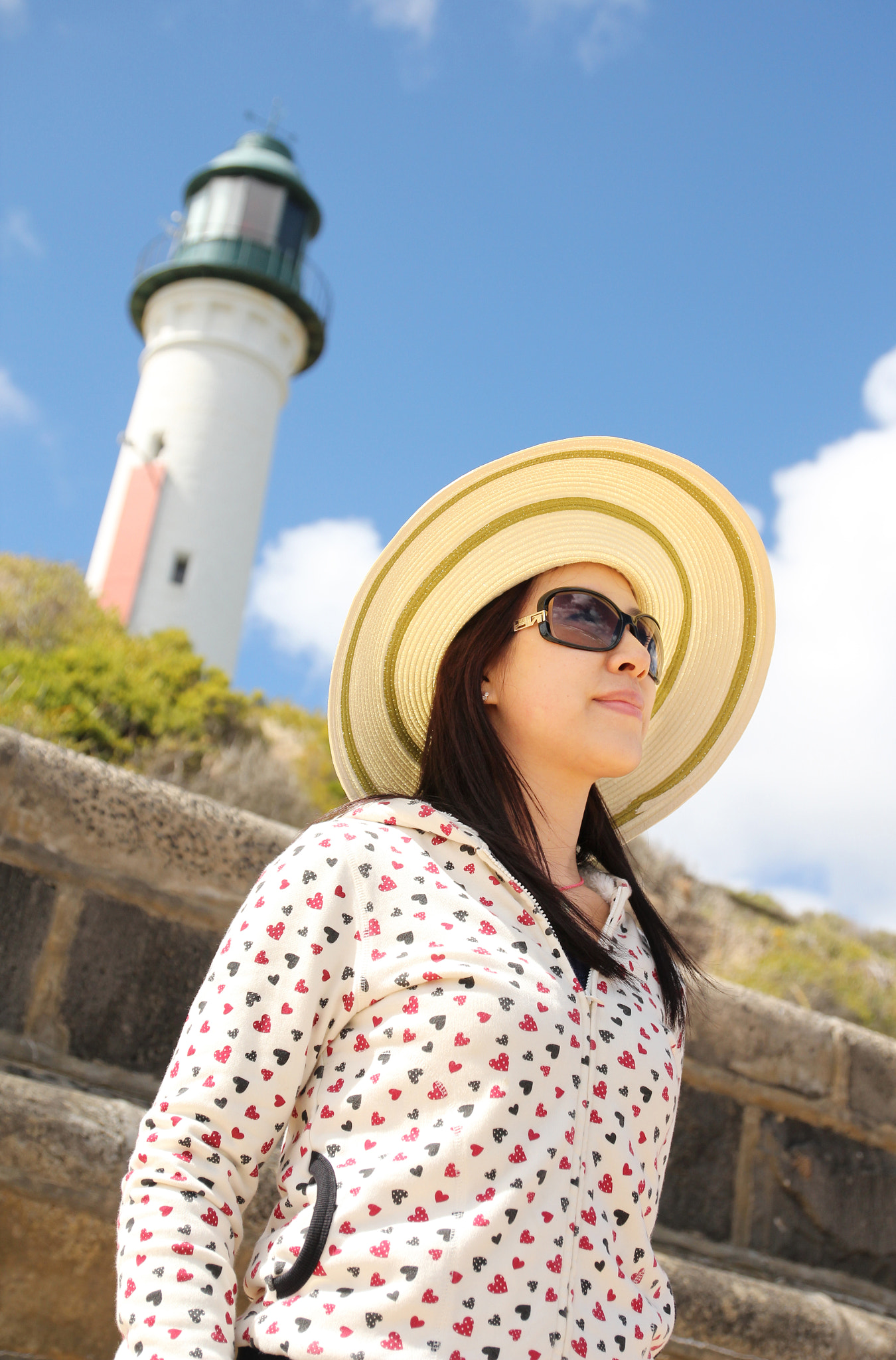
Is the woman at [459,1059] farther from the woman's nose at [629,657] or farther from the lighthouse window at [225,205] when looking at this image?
the lighthouse window at [225,205]

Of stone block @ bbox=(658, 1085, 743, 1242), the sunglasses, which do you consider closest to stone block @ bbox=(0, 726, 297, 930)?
the sunglasses

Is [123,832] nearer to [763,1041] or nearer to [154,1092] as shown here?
[154,1092]

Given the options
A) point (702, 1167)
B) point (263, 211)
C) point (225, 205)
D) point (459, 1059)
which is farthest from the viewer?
point (225, 205)

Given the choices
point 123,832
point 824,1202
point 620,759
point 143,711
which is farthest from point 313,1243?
point 143,711

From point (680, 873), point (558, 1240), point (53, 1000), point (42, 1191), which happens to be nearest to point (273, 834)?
point (53, 1000)

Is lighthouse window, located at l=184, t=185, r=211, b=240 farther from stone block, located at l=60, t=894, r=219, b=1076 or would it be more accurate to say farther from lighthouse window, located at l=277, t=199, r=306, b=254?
stone block, located at l=60, t=894, r=219, b=1076

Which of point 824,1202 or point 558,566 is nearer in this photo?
point 558,566

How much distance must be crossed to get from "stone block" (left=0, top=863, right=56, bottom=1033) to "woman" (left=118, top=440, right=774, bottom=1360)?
936mm

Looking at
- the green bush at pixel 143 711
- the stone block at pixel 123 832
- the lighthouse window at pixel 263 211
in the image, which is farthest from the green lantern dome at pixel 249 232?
the stone block at pixel 123 832

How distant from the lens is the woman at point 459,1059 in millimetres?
1174

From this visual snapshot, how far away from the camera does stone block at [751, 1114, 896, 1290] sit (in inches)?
114

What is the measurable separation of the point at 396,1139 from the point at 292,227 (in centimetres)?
2354

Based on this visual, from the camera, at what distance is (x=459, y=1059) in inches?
51.2

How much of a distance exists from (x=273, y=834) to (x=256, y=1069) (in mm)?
1244
